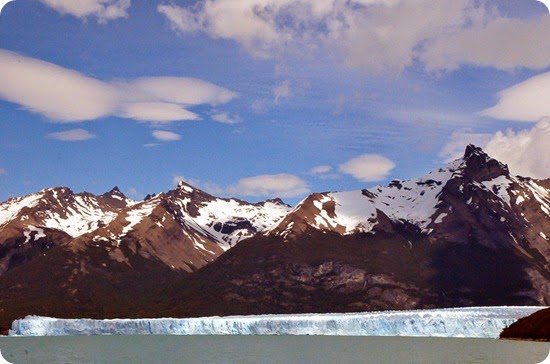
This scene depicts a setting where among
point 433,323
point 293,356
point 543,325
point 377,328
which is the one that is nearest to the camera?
point 293,356

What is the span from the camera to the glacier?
378 ft

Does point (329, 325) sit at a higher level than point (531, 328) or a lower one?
lower

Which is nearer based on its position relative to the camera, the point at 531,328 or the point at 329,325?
the point at 531,328

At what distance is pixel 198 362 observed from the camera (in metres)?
69.6

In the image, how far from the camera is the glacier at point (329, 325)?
115 meters

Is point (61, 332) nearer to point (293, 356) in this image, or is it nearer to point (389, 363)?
point (293, 356)

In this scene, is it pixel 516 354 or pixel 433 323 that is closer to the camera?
pixel 516 354

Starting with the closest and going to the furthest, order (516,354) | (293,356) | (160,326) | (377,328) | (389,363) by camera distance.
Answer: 1. (389,363)
2. (516,354)
3. (293,356)
4. (377,328)
5. (160,326)

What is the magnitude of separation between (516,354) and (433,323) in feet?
147

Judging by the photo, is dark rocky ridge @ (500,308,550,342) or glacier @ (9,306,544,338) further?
glacier @ (9,306,544,338)

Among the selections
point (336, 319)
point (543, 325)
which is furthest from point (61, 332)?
point (543, 325)

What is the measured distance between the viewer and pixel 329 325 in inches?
5349

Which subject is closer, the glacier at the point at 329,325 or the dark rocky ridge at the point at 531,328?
the dark rocky ridge at the point at 531,328

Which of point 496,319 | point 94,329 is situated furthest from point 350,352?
point 94,329
